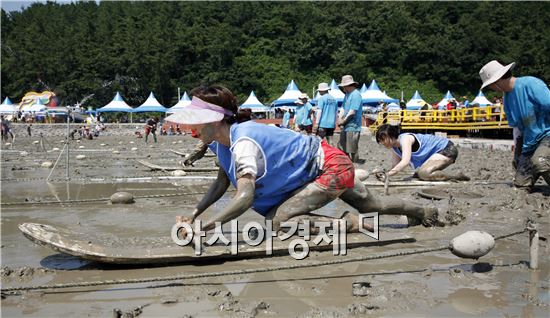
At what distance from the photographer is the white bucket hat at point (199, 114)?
12.5 ft

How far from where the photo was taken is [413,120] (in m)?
25.3

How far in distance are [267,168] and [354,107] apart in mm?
6077

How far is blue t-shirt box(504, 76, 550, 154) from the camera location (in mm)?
6070

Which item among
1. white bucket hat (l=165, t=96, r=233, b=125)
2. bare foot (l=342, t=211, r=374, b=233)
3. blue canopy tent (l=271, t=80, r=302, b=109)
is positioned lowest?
bare foot (l=342, t=211, r=374, b=233)

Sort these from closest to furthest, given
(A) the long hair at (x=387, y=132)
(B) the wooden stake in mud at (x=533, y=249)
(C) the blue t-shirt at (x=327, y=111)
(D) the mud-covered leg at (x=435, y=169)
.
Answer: (B) the wooden stake in mud at (x=533, y=249), (A) the long hair at (x=387, y=132), (D) the mud-covered leg at (x=435, y=169), (C) the blue t-shirt at (x=327, y=111)

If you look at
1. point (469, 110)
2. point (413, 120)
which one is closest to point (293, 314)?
point (469, 110)

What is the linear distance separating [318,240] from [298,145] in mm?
759

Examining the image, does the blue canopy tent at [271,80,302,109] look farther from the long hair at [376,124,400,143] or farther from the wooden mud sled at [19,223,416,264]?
the wooden mud sled at [19,223,416,264]

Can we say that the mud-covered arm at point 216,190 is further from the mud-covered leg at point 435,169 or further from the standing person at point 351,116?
the standing person at point 351,116

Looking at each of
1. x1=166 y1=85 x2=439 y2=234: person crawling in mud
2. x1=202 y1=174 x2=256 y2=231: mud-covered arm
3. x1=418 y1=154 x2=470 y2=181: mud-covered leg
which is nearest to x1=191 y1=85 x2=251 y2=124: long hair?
x1=166 y1=85 x2=439 y2=234: person crawling in mud

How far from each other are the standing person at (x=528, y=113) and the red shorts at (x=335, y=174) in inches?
106

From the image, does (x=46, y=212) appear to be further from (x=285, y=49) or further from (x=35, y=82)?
(x=285, y=49)

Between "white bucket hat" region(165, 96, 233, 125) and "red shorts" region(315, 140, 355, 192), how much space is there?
0.92m

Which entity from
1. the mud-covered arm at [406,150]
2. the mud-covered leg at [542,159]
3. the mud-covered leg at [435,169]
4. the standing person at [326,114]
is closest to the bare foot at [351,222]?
the mud-covered arm at [406,150]
